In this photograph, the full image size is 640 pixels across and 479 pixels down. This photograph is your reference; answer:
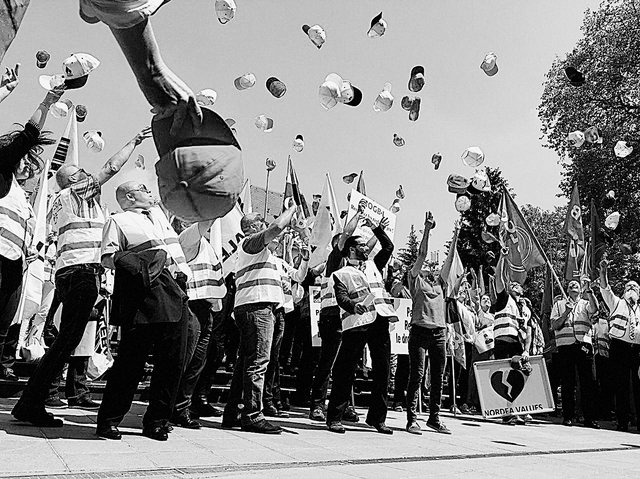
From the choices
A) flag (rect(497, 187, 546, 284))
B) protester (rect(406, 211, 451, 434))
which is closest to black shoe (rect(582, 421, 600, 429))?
protester (rect(406, 211, 451, 434))

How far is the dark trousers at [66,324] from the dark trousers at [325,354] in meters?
3.00

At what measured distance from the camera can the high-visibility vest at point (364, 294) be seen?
6.70 metres

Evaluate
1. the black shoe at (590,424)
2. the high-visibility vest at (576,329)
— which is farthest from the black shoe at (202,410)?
the black shoe at (590,424)

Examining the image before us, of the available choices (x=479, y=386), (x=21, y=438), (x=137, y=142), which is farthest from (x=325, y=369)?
(x=137, y=142)

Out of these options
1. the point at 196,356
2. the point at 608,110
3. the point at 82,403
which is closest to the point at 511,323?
the point at 196,356

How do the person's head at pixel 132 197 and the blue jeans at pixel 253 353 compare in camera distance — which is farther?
the blue jeans at pixel 253 353

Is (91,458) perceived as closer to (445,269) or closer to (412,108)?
(445,269)

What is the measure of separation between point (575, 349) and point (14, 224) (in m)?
8.23

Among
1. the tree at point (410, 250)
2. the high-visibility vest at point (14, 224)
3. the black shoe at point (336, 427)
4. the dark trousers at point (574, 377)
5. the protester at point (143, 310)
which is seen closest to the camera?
the high-visibility vest at point (14, 224)

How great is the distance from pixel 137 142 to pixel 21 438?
3075mm

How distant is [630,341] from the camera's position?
984 centimetres

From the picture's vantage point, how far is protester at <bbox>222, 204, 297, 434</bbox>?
6078 mm

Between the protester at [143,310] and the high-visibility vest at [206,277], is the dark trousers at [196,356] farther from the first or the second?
the protester at [143,310]

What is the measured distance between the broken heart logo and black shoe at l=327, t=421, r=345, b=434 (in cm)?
256
